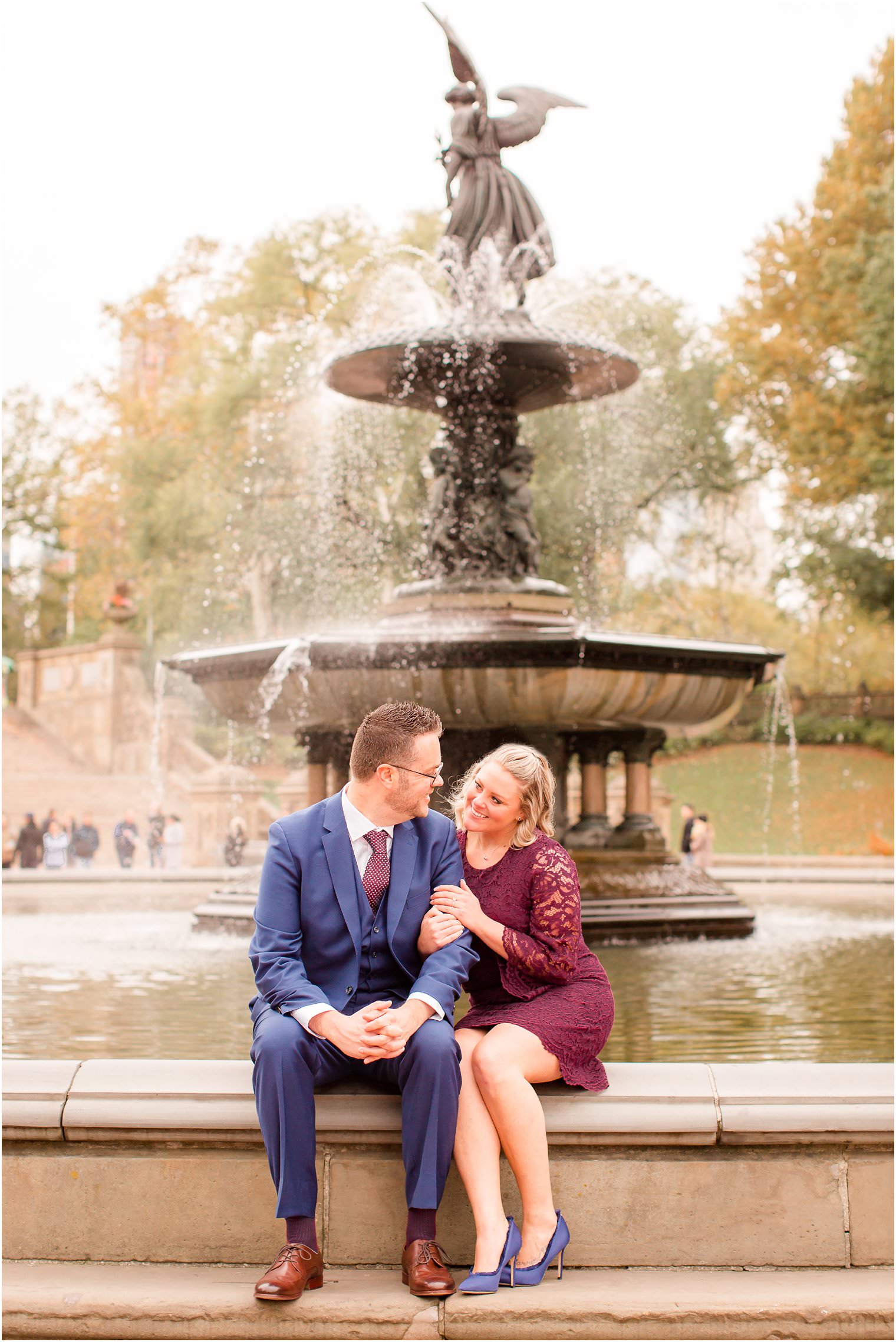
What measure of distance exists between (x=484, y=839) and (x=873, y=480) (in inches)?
914

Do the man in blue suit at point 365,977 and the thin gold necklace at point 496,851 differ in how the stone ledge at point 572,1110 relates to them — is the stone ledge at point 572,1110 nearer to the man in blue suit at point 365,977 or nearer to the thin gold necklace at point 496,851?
the man in blue suit at point 365,977

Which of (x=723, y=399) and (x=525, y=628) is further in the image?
(x=723, y=399)

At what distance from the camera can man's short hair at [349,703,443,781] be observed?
12.3ft

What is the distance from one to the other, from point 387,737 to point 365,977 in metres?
0.62

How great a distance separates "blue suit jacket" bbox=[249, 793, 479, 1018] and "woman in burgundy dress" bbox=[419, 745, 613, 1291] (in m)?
0.06

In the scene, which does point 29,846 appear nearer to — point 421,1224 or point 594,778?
point 594,778

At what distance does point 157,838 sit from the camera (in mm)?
24359

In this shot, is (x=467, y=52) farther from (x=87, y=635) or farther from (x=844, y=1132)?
(x=87, y=635)

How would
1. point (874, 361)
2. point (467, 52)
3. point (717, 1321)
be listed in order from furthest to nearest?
point (874, 361), point (467, 52), point (717, 1321)

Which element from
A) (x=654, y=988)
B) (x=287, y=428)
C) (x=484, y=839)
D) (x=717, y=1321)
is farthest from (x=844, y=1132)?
(x=287, y=428)

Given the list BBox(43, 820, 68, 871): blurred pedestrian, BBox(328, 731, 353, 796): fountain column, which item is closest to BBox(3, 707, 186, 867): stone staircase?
BBox(43, 820, 68, 871): blurred pedestrian

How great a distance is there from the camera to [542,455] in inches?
1187

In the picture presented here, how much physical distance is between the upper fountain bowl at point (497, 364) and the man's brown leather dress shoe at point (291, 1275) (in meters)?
8.14

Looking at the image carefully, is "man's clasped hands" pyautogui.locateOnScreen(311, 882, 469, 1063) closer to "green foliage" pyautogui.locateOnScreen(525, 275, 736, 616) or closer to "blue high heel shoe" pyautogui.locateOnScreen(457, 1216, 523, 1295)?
"blue high heel shoe" pyautogui.locateOnScreen(457, 1216, 523, 1295)
